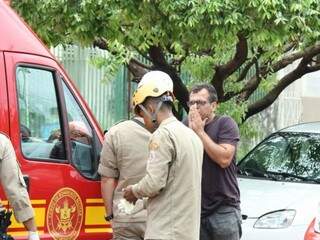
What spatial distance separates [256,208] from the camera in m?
6.38

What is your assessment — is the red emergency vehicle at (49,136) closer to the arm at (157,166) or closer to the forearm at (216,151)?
the forearm at (216,151)

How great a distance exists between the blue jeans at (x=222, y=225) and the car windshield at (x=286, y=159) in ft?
6.57

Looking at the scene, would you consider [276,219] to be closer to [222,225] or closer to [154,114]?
[222,225]

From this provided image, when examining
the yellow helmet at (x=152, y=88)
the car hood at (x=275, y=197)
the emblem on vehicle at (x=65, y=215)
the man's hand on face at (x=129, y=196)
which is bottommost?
the car hood at (x=275, y=197)

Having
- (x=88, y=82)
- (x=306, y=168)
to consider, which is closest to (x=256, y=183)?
(x=306, y=168)

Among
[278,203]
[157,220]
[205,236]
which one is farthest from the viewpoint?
[278,203]

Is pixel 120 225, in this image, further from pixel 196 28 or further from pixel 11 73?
pixel 196 28

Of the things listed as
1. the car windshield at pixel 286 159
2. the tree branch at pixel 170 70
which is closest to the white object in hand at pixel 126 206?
the car windshield at pixel 286 159

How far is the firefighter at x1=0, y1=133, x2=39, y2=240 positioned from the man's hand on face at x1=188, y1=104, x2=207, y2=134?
55.8 inches

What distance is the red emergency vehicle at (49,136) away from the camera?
15.5ft

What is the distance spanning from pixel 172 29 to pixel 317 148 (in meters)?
2.06

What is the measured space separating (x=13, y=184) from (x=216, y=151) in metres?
1.54

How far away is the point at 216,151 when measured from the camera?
197 inches

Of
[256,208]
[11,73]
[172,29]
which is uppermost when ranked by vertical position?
[172,29]
